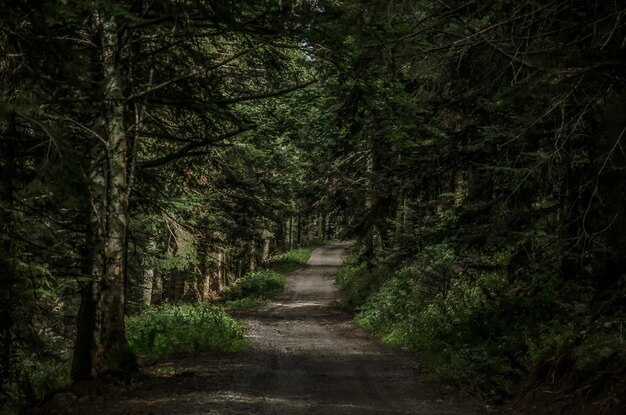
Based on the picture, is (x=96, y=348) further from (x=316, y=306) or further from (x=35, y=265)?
(x=316, y=306)

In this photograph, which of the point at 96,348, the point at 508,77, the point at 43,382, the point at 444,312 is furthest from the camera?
the point at 444,312

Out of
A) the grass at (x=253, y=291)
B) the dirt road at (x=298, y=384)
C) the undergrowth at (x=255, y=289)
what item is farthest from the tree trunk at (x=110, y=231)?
the undergrowth at (x=255, y=289)

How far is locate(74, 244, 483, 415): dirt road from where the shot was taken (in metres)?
8.76

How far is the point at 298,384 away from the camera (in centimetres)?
1093

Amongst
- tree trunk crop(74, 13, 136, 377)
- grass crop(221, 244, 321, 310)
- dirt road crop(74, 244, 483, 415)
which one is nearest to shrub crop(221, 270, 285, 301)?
grass crop(221, 244, 321, 310)

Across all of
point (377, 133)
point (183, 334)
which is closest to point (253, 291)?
point (183, 334)

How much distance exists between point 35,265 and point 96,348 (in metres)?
1.63

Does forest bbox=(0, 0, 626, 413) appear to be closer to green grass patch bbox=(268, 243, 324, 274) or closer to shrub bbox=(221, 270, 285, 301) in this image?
shrub bbox=(221, 270, 285, 301)

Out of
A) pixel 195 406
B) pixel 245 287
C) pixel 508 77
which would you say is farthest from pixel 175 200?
pixel 245 287

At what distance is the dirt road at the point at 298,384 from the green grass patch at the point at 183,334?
2.56ft

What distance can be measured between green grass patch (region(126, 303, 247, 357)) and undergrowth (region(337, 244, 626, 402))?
15.0ft

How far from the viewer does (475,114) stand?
14.1 meters

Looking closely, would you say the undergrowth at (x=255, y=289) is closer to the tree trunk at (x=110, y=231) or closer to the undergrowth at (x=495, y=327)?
the undergrowth at (x=495, y=327)

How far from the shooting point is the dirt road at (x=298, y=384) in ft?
28.7
